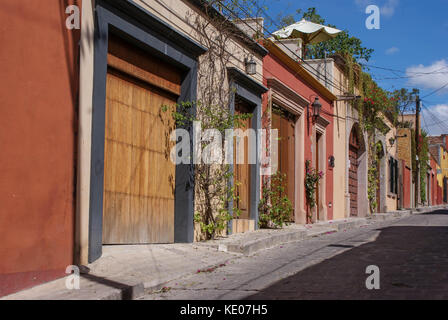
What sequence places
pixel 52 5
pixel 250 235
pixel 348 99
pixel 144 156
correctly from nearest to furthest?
pixel 52 5 → pixel 144 156 → pixel 250 235 → pixel 348 99

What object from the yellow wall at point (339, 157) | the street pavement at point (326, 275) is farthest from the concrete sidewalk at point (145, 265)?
the yellow wall at point (339, 157)

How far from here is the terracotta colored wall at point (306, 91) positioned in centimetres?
1308

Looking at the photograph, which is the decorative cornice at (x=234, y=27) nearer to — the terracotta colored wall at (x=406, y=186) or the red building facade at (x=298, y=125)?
the red building facade at (x=298, y=125)

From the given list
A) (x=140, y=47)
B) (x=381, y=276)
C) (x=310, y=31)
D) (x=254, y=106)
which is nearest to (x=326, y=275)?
(x=381, y=276)

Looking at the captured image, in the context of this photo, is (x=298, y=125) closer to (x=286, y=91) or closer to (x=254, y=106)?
(x=286, y=91)

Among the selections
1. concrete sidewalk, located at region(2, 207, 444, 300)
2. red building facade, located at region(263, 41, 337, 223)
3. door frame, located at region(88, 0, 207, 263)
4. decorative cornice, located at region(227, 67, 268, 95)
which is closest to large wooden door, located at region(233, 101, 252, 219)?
decorative cornice, located at region(227, 67, 268, 95)

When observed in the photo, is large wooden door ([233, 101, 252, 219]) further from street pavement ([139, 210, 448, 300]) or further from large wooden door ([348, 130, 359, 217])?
large wooden door ([348, 130, 359, 217])

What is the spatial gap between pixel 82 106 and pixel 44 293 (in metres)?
2.18

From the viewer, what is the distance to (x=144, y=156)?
26.9 feet

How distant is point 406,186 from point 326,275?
2883 cm
